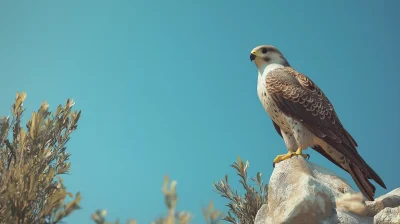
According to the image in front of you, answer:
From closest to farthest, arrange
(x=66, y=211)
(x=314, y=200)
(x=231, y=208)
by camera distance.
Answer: (x=66, y=211), (x=314, y=200), (x=231, y=208)

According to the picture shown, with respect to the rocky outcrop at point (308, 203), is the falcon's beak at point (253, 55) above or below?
above

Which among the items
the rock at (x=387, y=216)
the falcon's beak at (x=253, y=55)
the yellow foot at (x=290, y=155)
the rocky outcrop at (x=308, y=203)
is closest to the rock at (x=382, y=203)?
the rocky outcrop at (x=308, y=203)

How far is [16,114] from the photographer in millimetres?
6242

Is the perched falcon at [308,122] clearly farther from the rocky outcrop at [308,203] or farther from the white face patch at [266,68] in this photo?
the rocky outcrop at [308,203]

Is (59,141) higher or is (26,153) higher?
(59,141)

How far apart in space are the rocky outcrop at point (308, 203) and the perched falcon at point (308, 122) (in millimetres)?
612

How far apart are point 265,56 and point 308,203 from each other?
13.0ft

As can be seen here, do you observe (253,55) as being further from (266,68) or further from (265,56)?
(266,68)

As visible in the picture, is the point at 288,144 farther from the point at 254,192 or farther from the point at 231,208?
the point at 231,208

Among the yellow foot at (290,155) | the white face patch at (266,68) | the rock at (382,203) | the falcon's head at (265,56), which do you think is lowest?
the rock at (382,203)

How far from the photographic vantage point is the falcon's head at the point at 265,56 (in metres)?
A: 8.98

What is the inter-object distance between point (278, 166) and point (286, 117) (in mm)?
1116

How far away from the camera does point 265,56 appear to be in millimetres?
8977

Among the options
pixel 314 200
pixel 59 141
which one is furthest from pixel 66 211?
pixel 314 200
